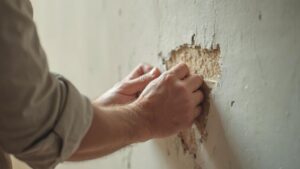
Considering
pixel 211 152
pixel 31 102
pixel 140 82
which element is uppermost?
pixel 31 102

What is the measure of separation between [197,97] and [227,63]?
0.12 meters

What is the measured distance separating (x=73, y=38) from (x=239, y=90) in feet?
2.64

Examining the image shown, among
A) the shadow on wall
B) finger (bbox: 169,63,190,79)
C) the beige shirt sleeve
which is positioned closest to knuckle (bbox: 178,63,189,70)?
finger (bbox: 169,63,190,79)

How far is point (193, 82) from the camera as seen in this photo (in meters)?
0.96

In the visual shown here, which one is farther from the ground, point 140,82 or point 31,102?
point 31,102

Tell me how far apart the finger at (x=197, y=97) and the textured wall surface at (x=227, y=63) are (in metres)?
0.03

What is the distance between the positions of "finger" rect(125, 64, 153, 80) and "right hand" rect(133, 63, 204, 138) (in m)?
0.16

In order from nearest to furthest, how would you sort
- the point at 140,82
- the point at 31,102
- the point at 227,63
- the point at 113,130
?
the point at 31,102 < the point at 113,130 < the point at 227,63 < the point at 140,82

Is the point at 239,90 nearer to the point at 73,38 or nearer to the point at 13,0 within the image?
the point at 13,0

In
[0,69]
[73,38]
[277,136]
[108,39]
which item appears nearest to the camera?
[0,69]

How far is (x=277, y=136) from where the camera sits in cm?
81

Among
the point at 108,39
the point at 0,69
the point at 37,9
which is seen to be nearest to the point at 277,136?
the point at 0,69

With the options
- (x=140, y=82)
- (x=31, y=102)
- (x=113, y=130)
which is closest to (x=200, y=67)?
(x=140, y=82)

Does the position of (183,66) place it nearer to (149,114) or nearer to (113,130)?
(149,114)
